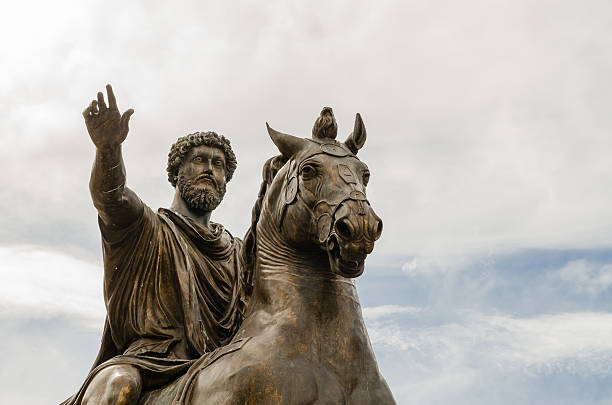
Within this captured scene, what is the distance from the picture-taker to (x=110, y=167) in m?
6.21

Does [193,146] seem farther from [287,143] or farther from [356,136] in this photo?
[356,136]

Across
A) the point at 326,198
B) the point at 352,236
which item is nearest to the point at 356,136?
the point at 326,198

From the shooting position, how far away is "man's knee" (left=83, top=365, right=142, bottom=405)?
18.6 ft

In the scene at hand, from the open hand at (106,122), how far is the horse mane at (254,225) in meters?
1.13

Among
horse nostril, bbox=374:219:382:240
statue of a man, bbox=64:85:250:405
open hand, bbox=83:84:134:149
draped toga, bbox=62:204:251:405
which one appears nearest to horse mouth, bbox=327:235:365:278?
horse nostril, bbox=374:219:382:240

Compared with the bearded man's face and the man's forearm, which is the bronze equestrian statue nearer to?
the man's forearm

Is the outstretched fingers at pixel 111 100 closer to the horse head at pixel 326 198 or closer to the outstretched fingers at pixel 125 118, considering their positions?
the outstretched fingers at pixel 125 118

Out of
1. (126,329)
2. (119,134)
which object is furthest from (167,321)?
(119,134)

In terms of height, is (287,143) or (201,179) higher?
(201,179)

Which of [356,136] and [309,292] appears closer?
[309,292]

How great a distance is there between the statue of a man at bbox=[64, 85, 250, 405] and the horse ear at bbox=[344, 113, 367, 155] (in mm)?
1256

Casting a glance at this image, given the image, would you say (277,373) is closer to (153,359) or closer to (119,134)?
(153,359)

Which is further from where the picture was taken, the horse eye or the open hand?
the open hand

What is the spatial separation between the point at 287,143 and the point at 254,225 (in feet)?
2.32
